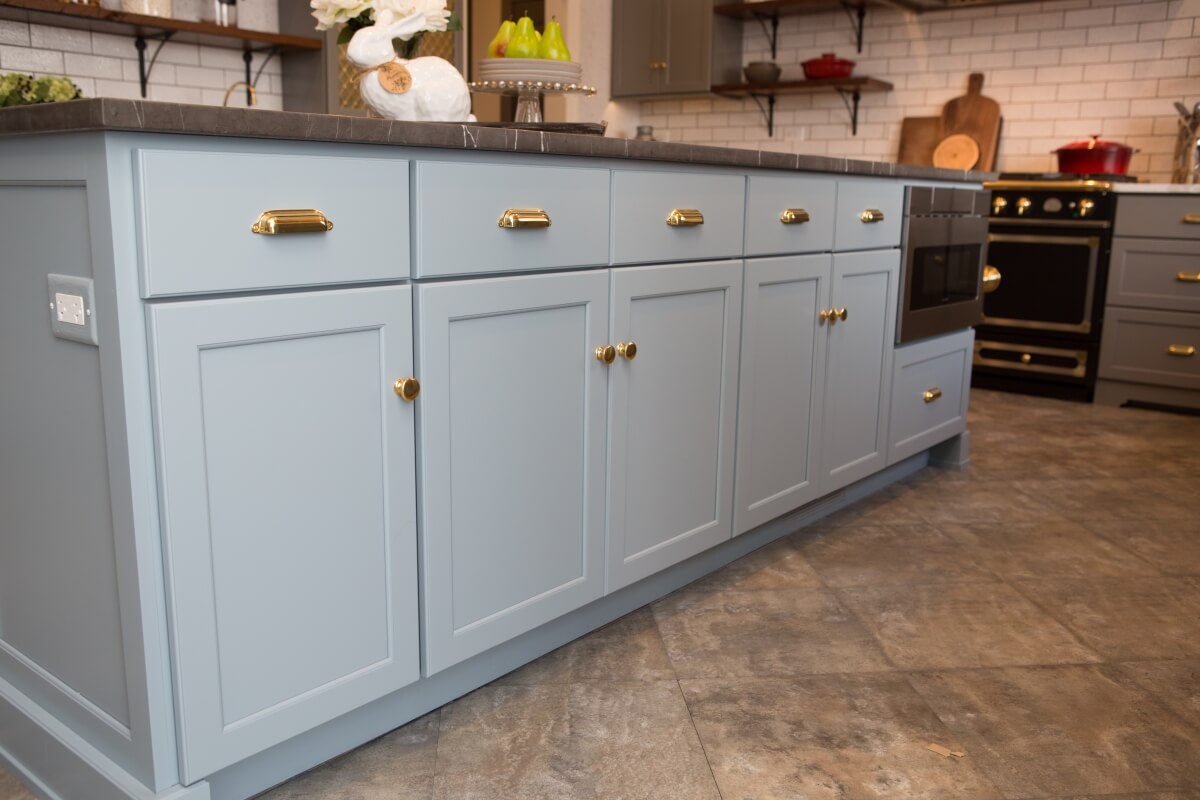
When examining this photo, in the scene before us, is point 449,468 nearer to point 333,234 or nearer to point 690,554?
point 333,234

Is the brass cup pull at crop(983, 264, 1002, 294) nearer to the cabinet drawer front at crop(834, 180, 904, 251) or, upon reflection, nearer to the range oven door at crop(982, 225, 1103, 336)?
the cabinet drawer front at crop(834, 180, 904, 251)

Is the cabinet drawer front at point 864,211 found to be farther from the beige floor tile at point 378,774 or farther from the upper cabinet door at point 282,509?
the beige floor tile at point 378,774

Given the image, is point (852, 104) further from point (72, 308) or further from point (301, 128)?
point (72, 308)

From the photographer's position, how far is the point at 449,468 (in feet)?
5.33

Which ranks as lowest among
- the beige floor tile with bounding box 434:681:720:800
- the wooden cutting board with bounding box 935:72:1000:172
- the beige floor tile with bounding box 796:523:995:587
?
the beige floor tile with bounding box 796:523:995:587

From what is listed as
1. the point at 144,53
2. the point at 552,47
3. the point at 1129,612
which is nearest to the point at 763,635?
the point at 1129,612

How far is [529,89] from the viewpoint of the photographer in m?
2.05

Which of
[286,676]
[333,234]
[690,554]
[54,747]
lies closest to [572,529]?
[690,554]

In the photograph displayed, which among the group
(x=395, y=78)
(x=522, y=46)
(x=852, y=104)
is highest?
(x=852, y=104)

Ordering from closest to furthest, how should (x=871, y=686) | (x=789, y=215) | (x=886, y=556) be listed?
(x=871, y=686) < (x=789, y=215) < (x=886, y=556)

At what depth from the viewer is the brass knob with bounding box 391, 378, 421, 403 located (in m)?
1.51

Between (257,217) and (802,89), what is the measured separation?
472 cm

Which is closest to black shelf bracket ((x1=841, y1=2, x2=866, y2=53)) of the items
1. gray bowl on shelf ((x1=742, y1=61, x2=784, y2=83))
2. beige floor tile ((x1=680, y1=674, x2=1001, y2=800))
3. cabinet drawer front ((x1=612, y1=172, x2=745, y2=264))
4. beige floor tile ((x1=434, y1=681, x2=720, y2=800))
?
gray bowl on shelf ((x1=742, y1=61, x2=784, y2=83))

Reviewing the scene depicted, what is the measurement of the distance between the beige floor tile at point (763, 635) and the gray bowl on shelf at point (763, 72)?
3.81 meters
